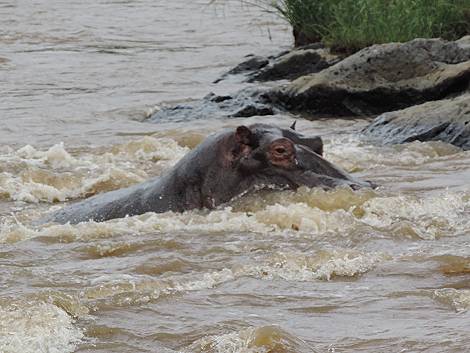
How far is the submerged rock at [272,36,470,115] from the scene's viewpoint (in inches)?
503

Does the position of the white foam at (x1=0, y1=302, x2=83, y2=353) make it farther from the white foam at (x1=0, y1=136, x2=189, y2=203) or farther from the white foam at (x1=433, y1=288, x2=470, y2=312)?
the white foam at (x1=0, y1=136, x2=189, y2=203)

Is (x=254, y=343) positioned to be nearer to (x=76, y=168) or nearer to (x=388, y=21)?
(x=76, y=168)

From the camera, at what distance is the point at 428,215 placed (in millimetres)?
6992

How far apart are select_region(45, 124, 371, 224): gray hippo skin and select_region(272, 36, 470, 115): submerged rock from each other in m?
6.09

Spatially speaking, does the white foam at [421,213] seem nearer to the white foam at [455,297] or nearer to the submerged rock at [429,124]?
the white foam at [455,297]

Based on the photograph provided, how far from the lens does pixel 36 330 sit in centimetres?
438

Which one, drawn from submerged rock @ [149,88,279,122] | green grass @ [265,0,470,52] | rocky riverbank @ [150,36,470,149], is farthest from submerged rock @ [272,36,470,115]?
green grass @ [265,0,470,52]

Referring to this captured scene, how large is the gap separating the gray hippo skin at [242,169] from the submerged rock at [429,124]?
3.67 m

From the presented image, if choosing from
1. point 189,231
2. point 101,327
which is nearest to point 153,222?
point 189,231

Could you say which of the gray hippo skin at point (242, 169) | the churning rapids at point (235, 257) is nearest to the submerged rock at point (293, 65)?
the churning rapids at point (235, 257)

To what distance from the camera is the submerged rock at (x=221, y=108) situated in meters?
13.4

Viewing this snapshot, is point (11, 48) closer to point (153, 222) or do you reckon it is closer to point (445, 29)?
point (445, 29)

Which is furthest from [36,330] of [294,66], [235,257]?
[294,66]

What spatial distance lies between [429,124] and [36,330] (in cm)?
688
